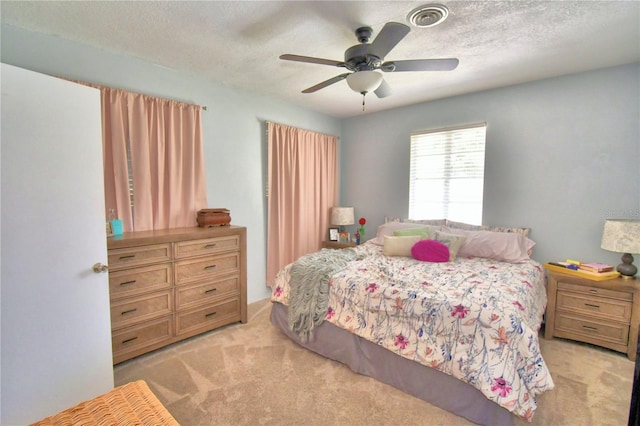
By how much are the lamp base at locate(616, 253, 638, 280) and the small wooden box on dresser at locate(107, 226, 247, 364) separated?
3441 millimetres

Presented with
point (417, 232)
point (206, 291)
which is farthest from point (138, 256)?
point (417, 232)

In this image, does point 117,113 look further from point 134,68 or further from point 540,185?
point 540,185

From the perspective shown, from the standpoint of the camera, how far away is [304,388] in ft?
6.56

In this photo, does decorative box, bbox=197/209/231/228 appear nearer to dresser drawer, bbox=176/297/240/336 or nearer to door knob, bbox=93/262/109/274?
dresser drawer, bbox=176/297/240/336

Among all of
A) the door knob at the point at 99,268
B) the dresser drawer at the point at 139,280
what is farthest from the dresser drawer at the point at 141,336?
the door knob at the point at 99,268

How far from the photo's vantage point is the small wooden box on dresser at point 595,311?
2.32 m

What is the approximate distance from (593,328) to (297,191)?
10.9 ft

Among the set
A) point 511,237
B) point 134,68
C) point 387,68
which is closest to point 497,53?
point 387,68

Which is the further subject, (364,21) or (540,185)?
(540,185)

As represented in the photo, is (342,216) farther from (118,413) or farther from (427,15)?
(118,413)

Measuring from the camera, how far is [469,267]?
263cm

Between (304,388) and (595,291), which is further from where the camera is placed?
(595,291)

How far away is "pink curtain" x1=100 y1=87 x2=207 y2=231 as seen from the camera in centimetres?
243

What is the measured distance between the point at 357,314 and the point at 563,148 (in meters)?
2.71
